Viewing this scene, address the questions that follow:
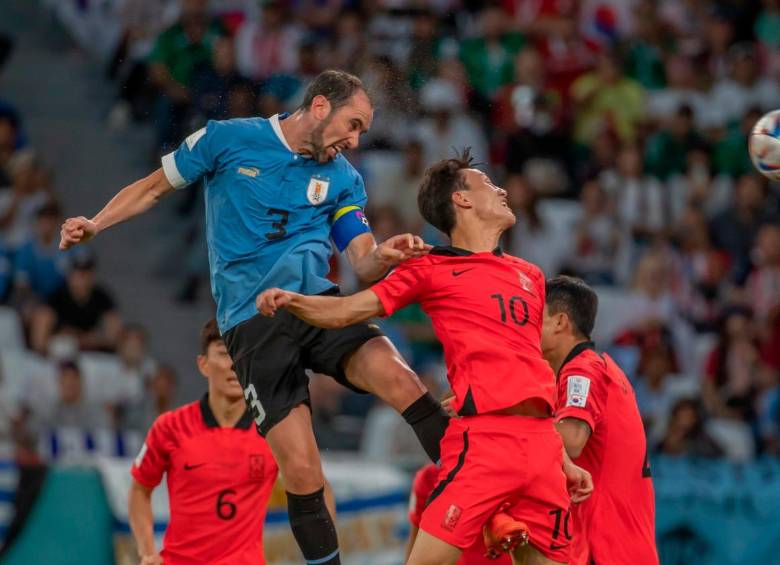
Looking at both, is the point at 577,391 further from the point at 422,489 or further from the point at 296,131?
the point at 296,131

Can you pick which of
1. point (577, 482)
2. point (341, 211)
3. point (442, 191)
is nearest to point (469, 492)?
point (577, 482)

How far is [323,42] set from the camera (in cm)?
1383

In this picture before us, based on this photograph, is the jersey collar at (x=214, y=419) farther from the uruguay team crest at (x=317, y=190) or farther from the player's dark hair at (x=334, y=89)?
the player's dark hair at (x=334, y=89)

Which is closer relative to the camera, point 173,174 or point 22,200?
point 173,174

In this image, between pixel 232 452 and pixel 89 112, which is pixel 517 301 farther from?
pixel 89 112

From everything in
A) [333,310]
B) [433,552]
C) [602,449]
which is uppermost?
[333,310]

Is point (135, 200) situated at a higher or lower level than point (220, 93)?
lower

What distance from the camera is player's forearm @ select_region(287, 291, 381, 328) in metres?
5.78

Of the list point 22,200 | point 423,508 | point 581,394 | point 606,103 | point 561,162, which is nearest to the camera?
point 581,394

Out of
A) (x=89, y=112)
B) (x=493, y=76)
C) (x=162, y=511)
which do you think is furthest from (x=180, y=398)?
(x=493, y=76)

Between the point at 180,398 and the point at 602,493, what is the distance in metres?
6.39

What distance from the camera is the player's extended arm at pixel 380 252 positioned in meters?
5.85

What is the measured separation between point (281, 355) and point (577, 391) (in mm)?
1241

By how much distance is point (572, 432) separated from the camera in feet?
20.0
